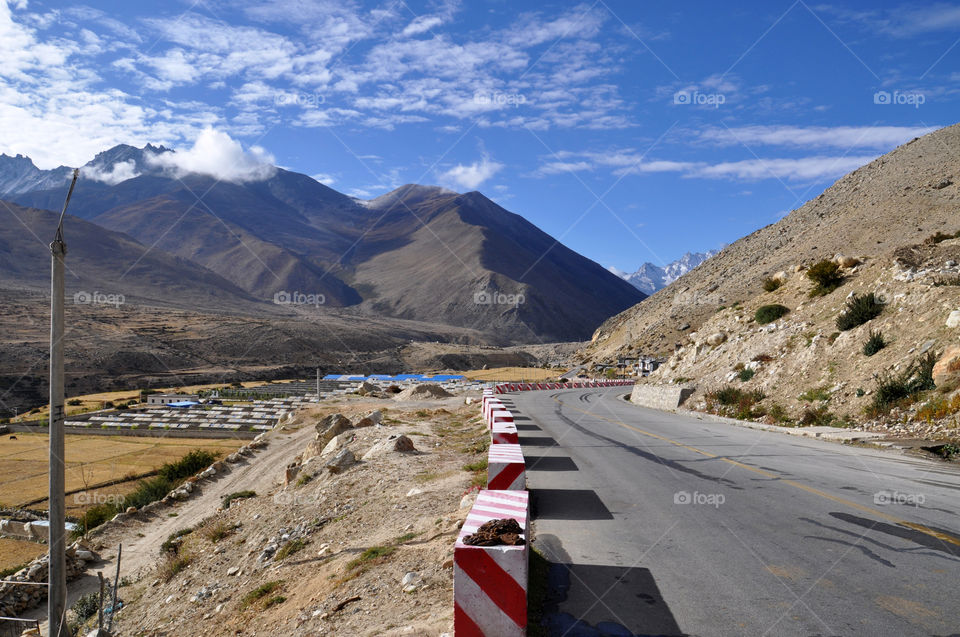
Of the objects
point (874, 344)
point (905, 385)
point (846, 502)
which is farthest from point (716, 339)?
point (846, 502)

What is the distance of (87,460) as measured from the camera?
3756 centimetres

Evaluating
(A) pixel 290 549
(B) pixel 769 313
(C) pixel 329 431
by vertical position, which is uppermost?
(B) pixel 769 313

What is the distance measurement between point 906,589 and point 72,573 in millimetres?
18203

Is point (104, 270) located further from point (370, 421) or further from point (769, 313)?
point (769, 313)

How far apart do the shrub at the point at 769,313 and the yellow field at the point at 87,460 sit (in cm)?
2921

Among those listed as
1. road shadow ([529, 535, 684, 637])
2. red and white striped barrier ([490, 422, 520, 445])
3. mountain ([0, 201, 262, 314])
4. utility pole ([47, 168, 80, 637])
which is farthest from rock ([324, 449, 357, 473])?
mountain ([0, 201, 262, 314])

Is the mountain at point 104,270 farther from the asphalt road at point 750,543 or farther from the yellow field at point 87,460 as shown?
the asphalt road at point 750,543

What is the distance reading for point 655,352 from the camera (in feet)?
229

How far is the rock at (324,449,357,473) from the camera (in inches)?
603

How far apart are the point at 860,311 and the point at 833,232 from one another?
4440 centimetres

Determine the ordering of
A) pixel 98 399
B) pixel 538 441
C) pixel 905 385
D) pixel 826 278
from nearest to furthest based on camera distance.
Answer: pixel 905 385 → pixel 538 441 → pixel 826 278 → pixel 98 399

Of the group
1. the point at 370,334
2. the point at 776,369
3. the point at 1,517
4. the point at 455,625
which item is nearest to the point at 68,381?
the point at 1,517

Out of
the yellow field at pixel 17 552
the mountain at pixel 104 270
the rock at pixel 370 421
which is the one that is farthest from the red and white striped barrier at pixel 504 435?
the mountain at pixel 104 270

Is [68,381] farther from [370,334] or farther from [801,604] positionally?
[801,604]
